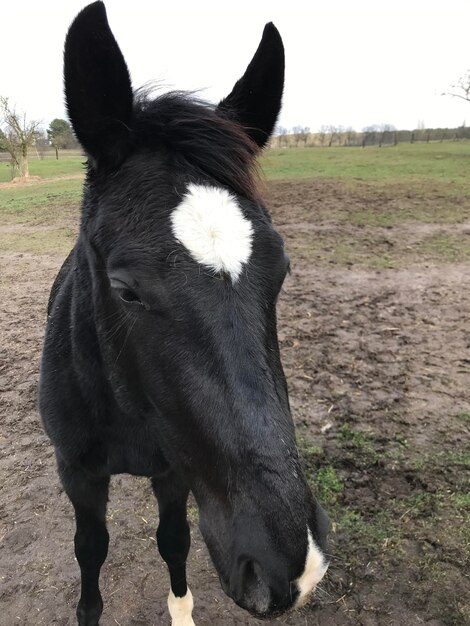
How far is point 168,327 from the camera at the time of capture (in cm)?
150

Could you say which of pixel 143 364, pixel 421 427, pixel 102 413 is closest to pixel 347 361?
pixel 421 427

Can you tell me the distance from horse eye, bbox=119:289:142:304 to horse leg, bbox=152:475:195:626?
1481 millimetres

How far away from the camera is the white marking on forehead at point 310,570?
50.9 inches

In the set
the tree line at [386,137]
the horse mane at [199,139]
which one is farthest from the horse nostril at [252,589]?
the tree line at [386,137]

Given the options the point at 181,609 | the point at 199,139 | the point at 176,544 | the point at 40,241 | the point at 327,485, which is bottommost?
the point at 181,609

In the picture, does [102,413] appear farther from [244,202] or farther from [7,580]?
[7,580]

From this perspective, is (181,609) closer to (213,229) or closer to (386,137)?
(213,229)

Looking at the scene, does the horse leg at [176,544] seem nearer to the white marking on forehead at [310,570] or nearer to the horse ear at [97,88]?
the white marking on forehead at [310,570]

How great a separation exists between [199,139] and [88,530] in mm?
2200

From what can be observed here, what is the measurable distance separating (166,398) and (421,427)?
11.4 ft

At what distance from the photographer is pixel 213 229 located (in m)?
1.50

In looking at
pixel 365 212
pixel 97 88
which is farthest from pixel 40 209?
pixel 97 88

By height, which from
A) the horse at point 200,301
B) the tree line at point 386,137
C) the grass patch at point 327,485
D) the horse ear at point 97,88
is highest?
the tree line at point 386,137

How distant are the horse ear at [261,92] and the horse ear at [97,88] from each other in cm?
50
